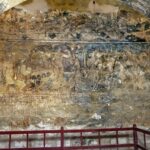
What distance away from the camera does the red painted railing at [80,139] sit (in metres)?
7.53

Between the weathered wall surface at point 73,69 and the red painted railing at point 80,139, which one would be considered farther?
the weathered wall surface at point 73,69

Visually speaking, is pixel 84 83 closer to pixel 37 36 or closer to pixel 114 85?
pixel 114 85

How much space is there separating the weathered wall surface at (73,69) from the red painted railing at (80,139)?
0.89 feet

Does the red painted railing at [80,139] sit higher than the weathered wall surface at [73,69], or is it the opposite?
the weathered wall surface at [73,69]

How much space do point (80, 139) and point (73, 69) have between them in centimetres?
185

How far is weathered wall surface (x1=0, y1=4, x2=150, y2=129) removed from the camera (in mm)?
7961

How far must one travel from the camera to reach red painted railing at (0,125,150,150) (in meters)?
7.53

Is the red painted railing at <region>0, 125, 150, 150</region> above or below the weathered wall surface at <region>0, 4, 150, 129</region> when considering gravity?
below

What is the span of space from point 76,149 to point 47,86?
1.78 metres

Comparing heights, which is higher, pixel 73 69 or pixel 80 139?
pixel 73 69

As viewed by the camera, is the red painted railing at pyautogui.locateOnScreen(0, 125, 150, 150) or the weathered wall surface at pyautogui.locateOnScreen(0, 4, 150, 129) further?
the weathered wall surface at pyautogui.locateOnScreen(0, 4, 150, 129)

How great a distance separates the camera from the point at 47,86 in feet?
26.5

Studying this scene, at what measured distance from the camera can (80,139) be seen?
307 inches

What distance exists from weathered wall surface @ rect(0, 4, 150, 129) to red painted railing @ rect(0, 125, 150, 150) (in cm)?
27
